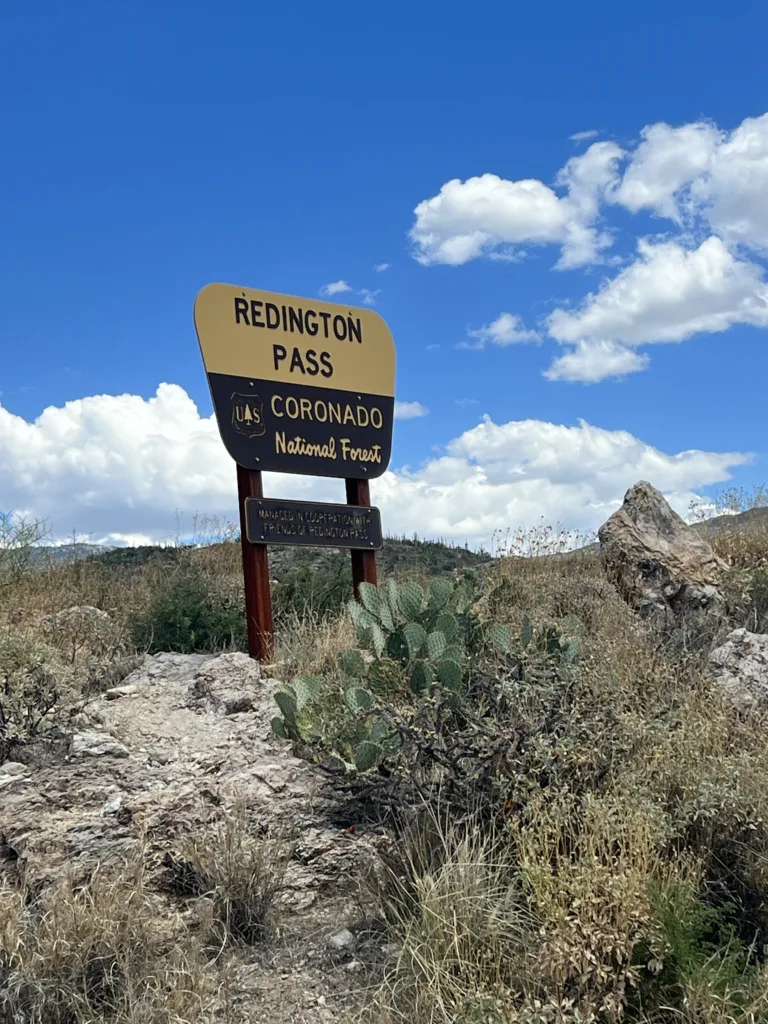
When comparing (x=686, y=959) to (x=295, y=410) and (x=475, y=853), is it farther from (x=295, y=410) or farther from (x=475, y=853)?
(x=295, y=410)

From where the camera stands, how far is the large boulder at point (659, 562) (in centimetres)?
877

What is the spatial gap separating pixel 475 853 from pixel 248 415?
4966 millimetres

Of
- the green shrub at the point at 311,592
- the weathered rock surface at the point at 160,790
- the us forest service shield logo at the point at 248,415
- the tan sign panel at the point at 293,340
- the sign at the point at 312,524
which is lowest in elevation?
the weathered rock surface at the point at 160,790

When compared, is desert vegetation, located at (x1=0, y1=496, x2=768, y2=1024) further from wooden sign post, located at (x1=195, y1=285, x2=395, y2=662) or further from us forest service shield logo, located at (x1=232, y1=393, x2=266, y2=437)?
us forest service shield logo, located at (x1=232, y1=393, x2=266, y2=437)

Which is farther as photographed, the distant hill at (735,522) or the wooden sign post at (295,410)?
the distant hill at (735,522)

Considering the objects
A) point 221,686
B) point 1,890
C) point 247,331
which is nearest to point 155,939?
point 1,890

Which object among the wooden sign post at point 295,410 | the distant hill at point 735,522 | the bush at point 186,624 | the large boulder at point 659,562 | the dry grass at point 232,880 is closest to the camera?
the dry grass at point 232,880

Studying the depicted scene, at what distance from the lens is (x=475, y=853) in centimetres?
393

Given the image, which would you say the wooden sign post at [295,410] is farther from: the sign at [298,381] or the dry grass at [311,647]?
the dry grass at [311,647]

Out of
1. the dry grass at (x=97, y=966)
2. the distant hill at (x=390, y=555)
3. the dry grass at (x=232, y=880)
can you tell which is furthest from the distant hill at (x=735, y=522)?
the dry grass at (x=97, y=966)

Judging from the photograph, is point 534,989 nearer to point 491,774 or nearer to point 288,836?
point 491,774

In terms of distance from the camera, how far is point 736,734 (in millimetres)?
5340

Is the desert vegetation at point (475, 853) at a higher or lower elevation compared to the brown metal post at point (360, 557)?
lower

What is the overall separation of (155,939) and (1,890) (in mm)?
673
